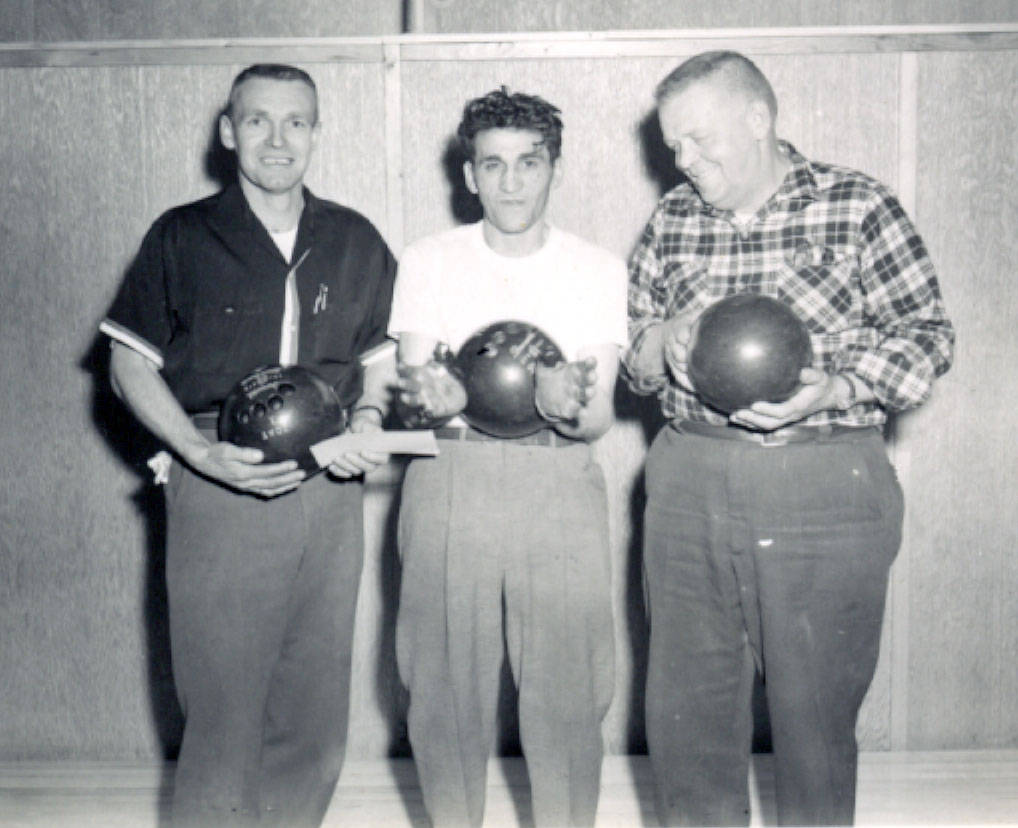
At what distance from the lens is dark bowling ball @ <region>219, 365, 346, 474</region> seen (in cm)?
276

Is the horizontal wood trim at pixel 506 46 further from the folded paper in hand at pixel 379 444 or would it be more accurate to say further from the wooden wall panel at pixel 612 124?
the folded paper in hand at pixel 379 444

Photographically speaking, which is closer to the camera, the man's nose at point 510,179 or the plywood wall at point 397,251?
the man's nose at point 510,179

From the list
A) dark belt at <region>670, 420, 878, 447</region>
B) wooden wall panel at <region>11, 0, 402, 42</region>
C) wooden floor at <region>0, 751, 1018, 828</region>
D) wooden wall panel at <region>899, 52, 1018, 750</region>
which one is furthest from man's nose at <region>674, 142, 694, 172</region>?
wooden floor at <region>0, 751, 1018, 828</region>

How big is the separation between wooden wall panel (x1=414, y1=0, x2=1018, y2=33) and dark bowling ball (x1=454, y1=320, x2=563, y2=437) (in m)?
1.90

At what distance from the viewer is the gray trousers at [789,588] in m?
2.79

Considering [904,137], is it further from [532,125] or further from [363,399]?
[363,399]

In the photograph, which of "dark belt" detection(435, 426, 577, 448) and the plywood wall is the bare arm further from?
the plywood wall

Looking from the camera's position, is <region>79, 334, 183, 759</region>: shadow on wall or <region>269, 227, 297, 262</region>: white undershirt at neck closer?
<region>269, 227, 297, 262</region>: white undershirt at neck

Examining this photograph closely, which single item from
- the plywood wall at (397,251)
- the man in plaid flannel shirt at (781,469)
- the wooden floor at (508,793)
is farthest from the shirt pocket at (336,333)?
the wooden floor at (508,793)

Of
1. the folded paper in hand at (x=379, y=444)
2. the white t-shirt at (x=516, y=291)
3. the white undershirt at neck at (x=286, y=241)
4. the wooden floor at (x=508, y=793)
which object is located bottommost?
the wooden floor at (x=508, y=793)

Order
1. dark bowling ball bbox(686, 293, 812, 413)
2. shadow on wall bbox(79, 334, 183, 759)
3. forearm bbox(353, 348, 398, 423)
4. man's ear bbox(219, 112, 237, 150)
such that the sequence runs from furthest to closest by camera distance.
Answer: shadow on wall bbox(79, 334, 183, 759), forearm bbox(353, 348, 398, 423), man's ear bbox(219, 112, 237, 150), dark bowling ball bbox(686, 293, 812, 413)

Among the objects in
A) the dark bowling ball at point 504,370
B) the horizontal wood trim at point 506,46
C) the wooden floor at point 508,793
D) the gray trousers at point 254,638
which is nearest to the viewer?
the dark bowling ball at point 504,370

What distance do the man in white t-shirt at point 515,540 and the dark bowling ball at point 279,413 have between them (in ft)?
0.96

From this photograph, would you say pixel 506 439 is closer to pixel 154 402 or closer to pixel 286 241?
pixel 286 241
